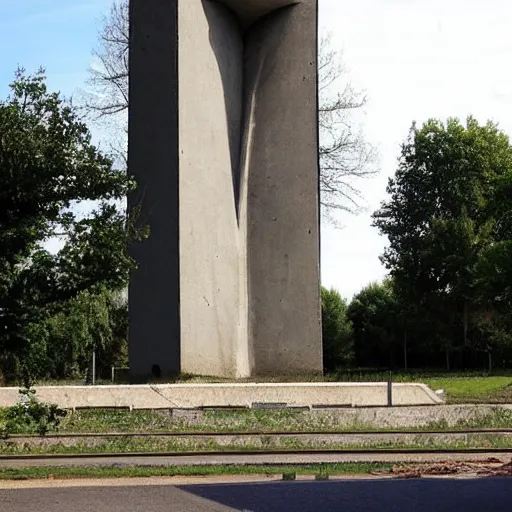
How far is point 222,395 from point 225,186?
18.8ft

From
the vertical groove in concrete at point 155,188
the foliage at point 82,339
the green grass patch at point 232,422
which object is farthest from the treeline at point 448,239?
the green grass patch at point 232,422

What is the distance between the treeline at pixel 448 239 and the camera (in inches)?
1954

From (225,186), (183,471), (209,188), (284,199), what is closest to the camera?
(183,471)

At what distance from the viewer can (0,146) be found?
12875mm

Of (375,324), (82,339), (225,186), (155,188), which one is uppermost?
(225,186)

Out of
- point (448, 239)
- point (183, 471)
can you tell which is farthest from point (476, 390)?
point (448, 239)

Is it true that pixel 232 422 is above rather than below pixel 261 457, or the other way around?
above

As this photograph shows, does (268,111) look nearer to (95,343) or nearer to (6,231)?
(6,231)

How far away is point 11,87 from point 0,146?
1.22 metres

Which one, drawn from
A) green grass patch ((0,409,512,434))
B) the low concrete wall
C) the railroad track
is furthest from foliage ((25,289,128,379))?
the railroad track

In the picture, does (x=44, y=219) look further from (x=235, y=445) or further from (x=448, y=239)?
(x=448, y=239)

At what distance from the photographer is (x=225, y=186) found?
21.2 metres

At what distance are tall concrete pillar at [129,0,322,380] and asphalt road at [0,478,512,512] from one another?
9.78 m

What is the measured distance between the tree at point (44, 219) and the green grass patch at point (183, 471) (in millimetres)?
2894
